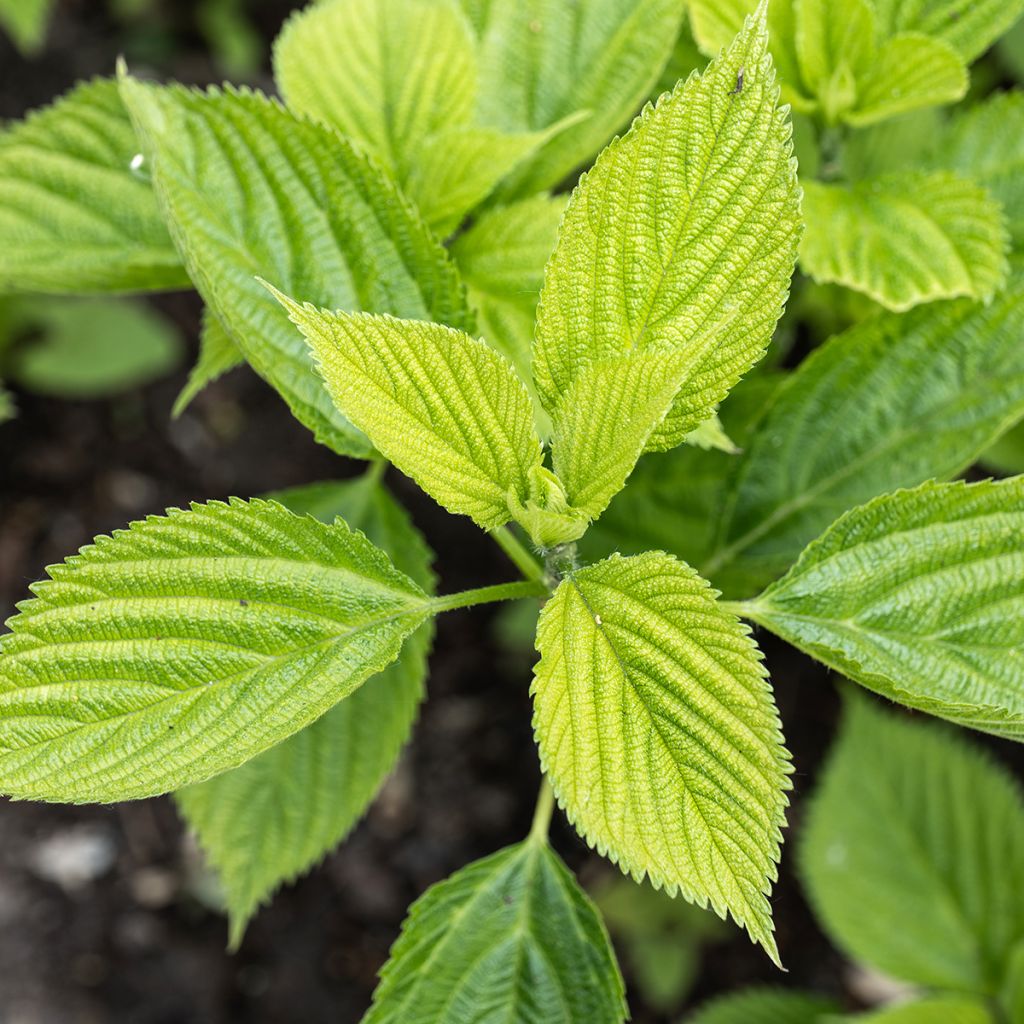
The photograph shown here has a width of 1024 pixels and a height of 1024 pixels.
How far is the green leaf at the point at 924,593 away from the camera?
117cm

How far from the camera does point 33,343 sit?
315 centimetres

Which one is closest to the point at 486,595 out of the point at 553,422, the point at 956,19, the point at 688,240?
the point at 553,422

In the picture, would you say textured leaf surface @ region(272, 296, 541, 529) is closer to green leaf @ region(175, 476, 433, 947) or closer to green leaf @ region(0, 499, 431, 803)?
green leaf @ region(0, 499, 431, 803)

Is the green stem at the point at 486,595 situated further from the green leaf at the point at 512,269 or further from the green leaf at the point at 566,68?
the green leaf at the point at 566,68

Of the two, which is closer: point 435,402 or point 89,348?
point 435,402

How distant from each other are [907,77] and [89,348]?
98.5 inches

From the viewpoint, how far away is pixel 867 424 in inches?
59.6

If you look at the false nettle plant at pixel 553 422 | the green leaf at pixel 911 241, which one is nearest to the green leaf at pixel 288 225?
the false nettle plant at pixel 553 422

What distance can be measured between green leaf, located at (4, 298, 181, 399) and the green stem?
7.27 ft

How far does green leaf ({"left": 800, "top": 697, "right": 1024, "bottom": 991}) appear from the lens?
7.22 ft

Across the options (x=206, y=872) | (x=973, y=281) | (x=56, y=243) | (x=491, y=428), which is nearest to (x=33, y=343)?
(x=206, y=872)

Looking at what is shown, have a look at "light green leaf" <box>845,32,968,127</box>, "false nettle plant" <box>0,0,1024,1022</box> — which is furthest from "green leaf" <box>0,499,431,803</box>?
"light green leaf" <box>845,32,968,127</box>

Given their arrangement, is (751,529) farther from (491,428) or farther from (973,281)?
(491,428)

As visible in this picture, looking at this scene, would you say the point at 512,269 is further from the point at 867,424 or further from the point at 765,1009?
the point at 765,1009
